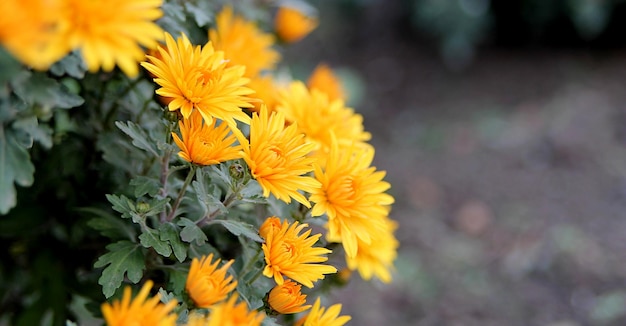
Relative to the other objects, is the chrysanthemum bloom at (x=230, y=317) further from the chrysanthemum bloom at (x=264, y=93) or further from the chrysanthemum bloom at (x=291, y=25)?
the chrysanthemum bloom at (x=291, y=25)

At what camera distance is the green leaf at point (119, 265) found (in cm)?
115

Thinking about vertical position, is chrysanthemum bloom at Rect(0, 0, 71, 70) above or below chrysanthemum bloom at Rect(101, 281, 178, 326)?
above

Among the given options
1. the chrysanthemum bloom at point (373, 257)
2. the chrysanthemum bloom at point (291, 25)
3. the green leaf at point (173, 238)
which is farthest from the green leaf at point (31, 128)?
the chrysanthemum bloom at point (291, 25)

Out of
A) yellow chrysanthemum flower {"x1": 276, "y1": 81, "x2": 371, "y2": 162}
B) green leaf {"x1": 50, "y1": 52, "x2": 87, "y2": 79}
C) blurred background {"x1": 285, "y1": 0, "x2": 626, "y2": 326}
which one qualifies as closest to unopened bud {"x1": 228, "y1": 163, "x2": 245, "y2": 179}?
yellow chrysanthemum flower {"x1": 276, "y1": 81, "x2": 371, "y2": 162}

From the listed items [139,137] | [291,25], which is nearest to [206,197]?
[139,137]

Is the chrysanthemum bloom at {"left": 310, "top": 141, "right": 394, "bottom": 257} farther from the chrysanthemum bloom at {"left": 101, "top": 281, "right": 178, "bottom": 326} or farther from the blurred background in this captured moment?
the blurred background

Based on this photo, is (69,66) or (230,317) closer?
(230,317)

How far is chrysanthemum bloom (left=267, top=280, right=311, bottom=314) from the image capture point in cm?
110

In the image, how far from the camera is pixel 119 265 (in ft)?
3.84

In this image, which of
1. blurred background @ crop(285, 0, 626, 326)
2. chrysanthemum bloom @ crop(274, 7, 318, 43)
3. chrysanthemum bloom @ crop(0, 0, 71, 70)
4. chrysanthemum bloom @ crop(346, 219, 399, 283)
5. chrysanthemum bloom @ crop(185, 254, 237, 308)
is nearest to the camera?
chrysanthemum bloom @ crop(0, 0, 71, 70)

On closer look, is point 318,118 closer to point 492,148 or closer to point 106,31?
point 106,31

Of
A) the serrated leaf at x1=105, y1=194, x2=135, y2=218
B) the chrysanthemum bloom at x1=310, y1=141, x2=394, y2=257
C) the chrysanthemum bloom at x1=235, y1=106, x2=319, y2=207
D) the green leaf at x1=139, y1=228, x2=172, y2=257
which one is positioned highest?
the chrysanthemum bloom at x1=310, y1=141, x2=394, y2=257

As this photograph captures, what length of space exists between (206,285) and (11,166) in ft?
1.10

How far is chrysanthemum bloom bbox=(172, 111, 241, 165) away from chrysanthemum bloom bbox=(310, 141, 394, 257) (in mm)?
171
